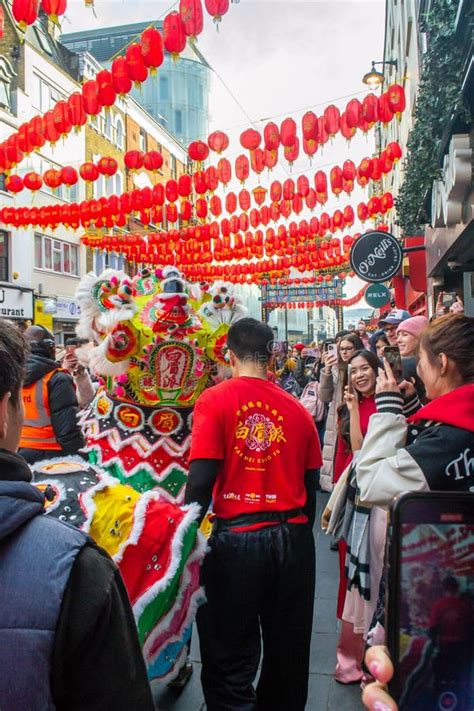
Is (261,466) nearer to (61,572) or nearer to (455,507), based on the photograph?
(455,507)

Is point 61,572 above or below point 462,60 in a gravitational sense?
below

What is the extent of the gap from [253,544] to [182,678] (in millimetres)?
1393

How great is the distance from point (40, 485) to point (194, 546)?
66 cm

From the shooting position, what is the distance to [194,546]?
226cm

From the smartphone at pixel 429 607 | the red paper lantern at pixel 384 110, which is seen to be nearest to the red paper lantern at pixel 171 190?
the red paper lantern at pixel 384 110

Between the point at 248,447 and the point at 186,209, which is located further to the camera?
the point at 186,209

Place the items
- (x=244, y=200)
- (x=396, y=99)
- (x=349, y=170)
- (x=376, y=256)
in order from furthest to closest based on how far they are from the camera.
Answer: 1. (x=244, y=200)
2. (x=349, y=170)
3. (x=376, y=256)
4. (x=396, y=99)

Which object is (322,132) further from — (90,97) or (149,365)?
(149,365)

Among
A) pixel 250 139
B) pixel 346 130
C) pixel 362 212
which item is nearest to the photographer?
pixel 346 130

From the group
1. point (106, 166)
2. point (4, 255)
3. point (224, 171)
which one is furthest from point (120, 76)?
point (4, 255)

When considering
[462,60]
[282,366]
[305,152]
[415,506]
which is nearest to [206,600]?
[415,506]

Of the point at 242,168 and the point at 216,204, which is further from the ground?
the point at 216,204

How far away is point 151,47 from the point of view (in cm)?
619

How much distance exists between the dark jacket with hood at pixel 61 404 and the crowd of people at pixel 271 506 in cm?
183
